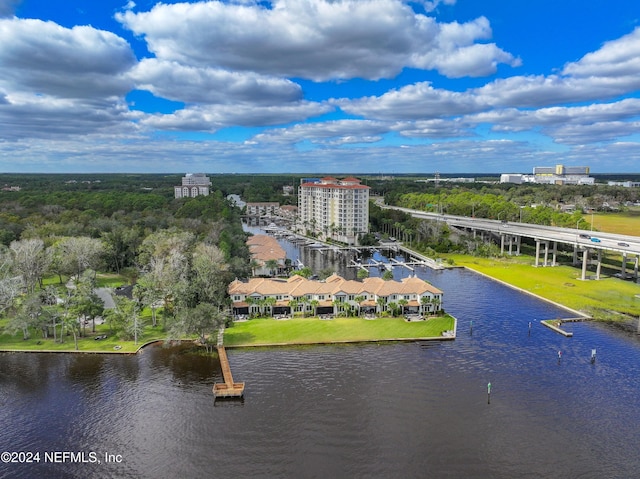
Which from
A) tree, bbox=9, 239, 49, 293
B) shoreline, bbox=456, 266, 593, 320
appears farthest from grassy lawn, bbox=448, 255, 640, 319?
tree, bbox=9, 239, 49, 293

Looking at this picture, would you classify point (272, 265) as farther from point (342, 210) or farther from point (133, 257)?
point (342, 210)

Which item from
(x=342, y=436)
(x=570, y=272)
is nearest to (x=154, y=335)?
(x=342, y=436)

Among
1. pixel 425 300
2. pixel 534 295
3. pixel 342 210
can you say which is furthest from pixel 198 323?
pixel 342 210

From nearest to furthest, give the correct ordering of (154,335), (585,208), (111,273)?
(154,335), (111,273), (585,208)

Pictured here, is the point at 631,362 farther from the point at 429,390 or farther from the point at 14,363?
the point at 14,363

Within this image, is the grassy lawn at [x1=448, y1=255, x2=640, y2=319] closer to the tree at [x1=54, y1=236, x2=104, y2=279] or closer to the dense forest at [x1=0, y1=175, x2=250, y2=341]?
the dense forest at [x1=0, y1=175, x2=250, y2=341]

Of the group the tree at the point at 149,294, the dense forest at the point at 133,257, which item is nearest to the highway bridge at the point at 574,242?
the dense forest at the point at 133,257
